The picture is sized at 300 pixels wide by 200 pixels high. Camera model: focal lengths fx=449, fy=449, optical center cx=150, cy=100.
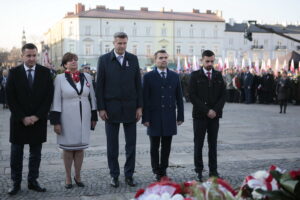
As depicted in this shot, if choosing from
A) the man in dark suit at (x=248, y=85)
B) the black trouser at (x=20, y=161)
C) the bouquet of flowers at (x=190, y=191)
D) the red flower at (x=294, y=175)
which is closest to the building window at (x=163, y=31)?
the man in dark suit at (x=248, y=85)

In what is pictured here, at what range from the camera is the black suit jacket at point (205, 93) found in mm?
6629

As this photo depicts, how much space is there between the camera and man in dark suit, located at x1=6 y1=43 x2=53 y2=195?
19.2 ft

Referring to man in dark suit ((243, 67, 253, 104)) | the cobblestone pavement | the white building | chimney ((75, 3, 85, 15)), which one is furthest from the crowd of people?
chimney ((75, 3, 85, 15))

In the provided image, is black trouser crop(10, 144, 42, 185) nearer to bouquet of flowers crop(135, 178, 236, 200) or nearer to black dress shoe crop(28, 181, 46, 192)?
black dress shoe crop(28, 181, 46, 192)

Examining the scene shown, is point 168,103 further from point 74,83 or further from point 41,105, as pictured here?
point 41,105

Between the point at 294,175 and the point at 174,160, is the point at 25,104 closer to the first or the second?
the point at 174,160

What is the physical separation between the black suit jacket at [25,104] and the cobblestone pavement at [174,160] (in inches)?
28.9

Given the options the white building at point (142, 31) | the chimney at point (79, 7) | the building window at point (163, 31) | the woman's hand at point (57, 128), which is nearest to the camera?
the woman's hand at point (57, 128)

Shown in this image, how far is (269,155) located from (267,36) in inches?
3963

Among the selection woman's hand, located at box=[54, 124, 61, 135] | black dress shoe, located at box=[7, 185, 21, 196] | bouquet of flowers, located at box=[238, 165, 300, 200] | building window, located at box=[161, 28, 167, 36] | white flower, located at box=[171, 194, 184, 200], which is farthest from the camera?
building window, located at box=[161, 28, 167, 36]

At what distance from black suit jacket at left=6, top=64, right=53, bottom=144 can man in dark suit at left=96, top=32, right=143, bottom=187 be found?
771 mm

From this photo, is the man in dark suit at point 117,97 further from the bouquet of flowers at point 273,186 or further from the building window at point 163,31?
the building window at point 163,31

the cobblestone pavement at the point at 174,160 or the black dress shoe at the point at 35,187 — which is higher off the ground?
the black dress shoe at the point at 35,187

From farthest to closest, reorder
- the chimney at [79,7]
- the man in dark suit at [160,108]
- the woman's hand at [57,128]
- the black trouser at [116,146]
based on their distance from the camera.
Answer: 1. the chimney at [79,7]
2. the man in dark suit at [160,108]
3. the black trouser at [116,146]
4. the woman's hand at [57,128]
